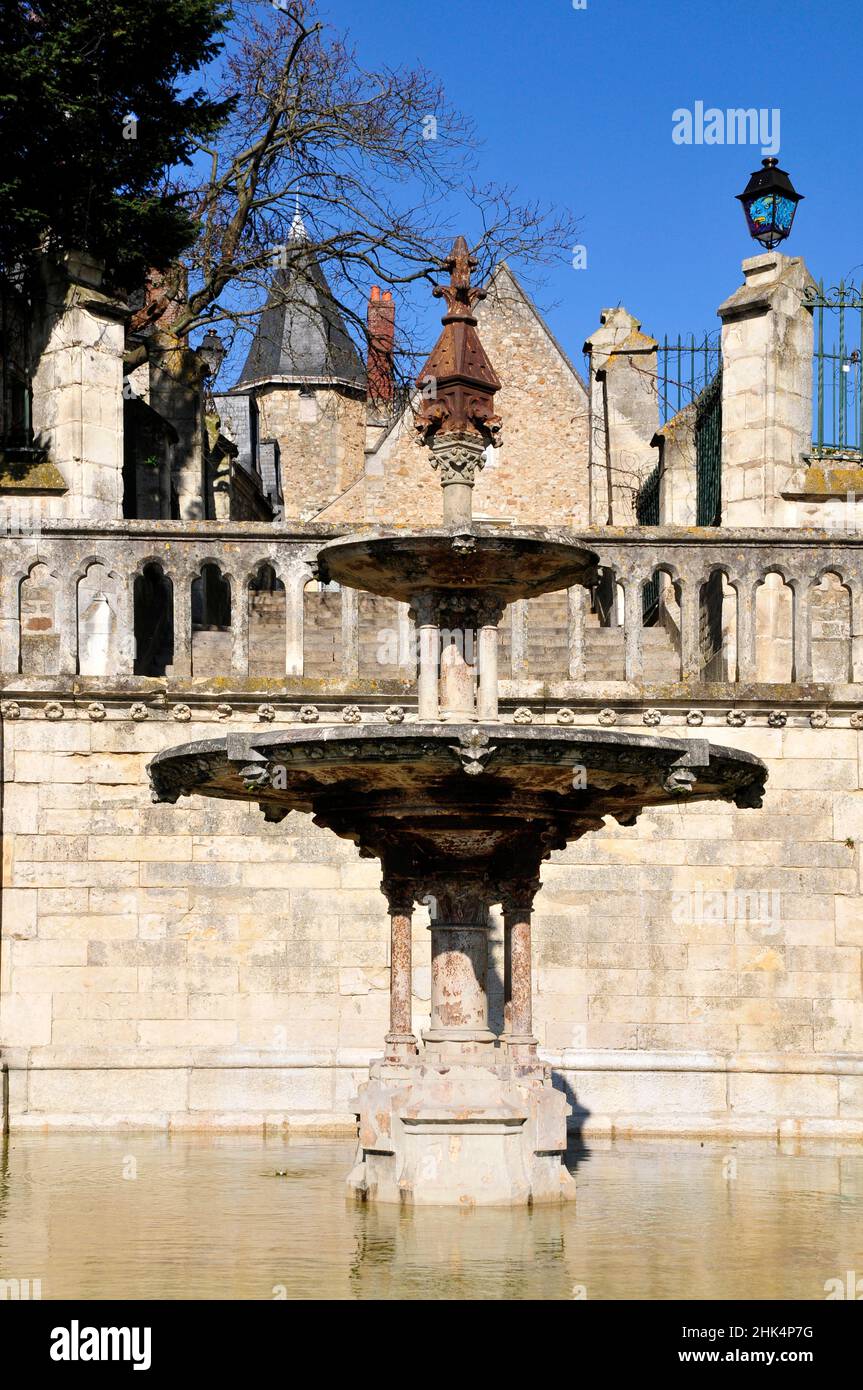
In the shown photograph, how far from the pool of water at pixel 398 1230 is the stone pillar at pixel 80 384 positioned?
6263 millimetres

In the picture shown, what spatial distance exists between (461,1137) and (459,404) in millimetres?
4207

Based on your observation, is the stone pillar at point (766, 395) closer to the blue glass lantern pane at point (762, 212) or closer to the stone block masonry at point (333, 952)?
the blue glass lantern pane at point (762, 212)

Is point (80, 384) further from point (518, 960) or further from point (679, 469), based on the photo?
point (518, 960)

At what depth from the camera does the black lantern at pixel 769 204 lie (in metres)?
19.5

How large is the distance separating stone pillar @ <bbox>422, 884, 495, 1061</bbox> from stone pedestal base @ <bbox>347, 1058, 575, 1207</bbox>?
0.51 ft

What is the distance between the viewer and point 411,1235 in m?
10.0

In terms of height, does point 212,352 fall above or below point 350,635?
above

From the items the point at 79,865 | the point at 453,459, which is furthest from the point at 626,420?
the point at 453,459

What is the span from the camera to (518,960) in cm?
1170

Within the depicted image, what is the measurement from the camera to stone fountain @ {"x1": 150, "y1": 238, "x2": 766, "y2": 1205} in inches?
409

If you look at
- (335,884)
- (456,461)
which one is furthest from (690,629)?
(456,461)

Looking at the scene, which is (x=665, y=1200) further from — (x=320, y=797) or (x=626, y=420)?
(x=626, y=420)

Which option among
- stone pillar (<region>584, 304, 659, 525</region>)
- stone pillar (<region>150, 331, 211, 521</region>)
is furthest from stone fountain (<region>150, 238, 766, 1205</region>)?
stone pillar (<region>584, 304, 659, 525</region>)

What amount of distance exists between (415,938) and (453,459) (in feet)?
16.0
